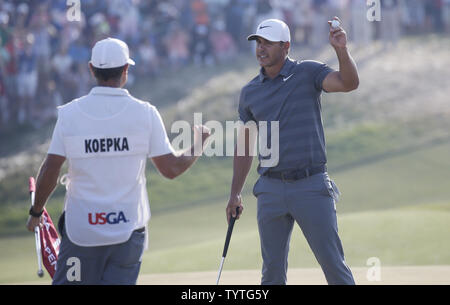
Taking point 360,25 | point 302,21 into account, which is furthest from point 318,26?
point 360,25

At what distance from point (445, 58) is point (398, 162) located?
663cm

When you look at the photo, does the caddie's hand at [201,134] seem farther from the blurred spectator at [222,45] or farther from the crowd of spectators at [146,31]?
the blurred spectator at [222,45]

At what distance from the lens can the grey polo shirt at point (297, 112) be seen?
503 cm

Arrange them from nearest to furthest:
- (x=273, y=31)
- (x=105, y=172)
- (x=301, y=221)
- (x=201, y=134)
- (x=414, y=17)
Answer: (x=105, y=172) < (x=201, y=134) < (x=301, y=221) < (x=273, y=31) < (x=414, y=17)

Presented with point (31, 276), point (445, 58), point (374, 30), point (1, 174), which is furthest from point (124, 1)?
point (31, 276)

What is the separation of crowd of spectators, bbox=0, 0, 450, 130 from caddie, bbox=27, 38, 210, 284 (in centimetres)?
1231

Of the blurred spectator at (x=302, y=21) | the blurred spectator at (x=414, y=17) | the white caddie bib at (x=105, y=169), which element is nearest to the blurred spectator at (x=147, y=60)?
the blurred spectator at (x=302, y=21)

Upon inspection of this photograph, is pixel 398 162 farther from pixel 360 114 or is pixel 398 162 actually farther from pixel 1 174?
pixel 1 174

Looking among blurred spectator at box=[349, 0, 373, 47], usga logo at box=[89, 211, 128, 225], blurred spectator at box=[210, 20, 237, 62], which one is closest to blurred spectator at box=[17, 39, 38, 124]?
blurred spectator at box=[210, 20, 237, 62]

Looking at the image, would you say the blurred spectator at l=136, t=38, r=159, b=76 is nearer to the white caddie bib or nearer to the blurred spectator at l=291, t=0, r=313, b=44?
the blurred spectator at l=291, t=0, r=313, b=44

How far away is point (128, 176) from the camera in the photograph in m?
4.11

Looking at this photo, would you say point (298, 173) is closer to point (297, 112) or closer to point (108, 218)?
point (297, 112)

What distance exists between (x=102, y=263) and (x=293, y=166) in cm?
147

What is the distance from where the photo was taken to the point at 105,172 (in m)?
4.08
